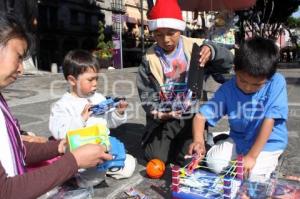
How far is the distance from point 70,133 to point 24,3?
58.6ft

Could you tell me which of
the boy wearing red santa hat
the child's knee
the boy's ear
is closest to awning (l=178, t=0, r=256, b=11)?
the boy wearing red santa hat

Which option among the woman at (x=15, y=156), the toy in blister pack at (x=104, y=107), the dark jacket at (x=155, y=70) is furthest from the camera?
the dark jacket at (x=155, y=70)

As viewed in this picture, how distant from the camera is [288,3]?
2808 cm

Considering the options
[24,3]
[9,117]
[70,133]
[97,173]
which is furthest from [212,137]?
[24,3]

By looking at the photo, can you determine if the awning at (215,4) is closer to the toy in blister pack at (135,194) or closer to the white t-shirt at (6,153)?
the toy in blister pack at (135,194)

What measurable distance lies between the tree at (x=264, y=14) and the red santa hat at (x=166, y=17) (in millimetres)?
22586

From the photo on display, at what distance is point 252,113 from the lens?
2.87 metres

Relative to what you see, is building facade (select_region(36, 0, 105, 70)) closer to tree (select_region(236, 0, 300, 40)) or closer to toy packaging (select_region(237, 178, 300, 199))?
tree (select_region(236, 0, 300, 40))

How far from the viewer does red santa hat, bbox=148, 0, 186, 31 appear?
3615mm

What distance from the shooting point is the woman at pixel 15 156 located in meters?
1.72

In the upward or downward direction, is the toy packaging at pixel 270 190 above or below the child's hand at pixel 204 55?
below

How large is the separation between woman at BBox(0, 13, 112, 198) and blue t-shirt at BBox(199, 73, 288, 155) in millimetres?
1303

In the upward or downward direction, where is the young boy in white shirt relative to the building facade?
downward

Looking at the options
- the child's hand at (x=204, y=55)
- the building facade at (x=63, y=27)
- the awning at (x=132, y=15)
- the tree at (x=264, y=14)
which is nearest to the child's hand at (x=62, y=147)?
the child's hand at (x=204, y=55)
